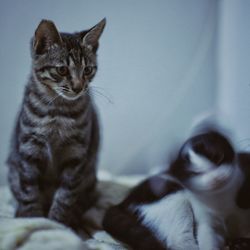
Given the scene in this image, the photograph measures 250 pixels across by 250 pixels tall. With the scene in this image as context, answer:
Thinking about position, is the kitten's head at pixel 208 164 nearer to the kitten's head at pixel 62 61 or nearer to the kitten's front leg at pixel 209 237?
the kitten's front leg at pixel 209 237

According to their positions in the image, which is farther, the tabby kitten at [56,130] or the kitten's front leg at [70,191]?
the kitten's front leg at [70,191]

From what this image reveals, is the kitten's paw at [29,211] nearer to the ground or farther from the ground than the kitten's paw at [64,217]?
farther from the ground

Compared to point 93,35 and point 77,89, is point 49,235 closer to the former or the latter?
point 77,89

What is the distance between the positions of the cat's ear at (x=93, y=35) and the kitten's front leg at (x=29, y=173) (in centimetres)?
33

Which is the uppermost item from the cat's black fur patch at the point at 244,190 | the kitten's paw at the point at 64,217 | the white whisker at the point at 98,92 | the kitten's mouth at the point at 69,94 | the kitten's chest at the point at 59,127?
the kitten's mouth at the point at 69,94

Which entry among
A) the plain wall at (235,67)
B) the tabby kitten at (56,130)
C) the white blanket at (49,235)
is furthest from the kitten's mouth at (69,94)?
the plain wall at (235,67)

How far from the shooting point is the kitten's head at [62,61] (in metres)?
1.09

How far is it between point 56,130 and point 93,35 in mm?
313

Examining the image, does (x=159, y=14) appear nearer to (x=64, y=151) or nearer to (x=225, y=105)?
(x=225, y=105)

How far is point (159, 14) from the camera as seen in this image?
52.8 inches

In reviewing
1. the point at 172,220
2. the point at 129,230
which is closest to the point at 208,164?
the point at 172,220

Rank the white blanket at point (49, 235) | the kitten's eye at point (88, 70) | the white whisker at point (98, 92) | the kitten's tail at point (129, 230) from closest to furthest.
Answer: the white blanket at point (49, 235)
the kitten's tail at point (129, 230)
the kitten's eye at point (88, 70)
the white whisker at point (98, 92)

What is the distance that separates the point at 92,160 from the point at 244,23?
2.27 ft

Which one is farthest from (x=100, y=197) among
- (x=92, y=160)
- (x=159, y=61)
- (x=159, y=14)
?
(x=159, y=14)
